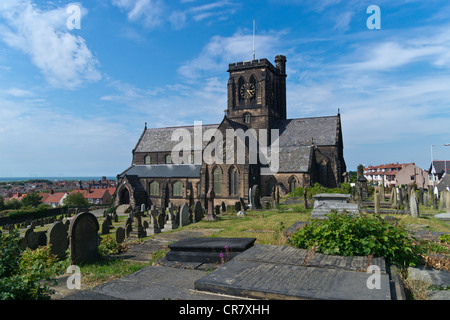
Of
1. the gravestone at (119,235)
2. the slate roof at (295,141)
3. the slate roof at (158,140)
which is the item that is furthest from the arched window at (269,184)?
the gravestone at (119,235)

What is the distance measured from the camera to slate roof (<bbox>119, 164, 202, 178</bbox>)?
4111 cm

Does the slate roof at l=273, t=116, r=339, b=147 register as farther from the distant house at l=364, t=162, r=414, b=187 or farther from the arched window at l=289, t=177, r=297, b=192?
the distant house at l=364, t=162, r=414, b=187

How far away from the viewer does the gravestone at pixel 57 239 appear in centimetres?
1000

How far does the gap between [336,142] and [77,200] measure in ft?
131

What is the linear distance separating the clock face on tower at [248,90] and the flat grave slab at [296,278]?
38.8m

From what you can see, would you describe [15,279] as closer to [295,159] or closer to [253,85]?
[295,159]

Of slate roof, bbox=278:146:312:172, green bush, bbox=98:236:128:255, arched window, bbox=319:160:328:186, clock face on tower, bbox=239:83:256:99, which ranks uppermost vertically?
clock face on tower, bbox=239:83:256:99

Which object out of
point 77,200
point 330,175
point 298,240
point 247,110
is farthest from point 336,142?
point 77,200

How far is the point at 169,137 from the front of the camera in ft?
165

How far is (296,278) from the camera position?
4625 mm

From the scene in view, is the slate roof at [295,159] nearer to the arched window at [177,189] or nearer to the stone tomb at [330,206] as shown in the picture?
the arched window at [177,189]

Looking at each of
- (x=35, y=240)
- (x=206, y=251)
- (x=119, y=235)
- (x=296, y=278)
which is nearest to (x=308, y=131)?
(x=119, y=235)

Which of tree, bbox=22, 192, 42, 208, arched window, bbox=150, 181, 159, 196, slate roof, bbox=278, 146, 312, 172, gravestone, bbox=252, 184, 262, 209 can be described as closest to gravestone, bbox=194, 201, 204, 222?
gravestone, bbox=252, 184, 262, 209
